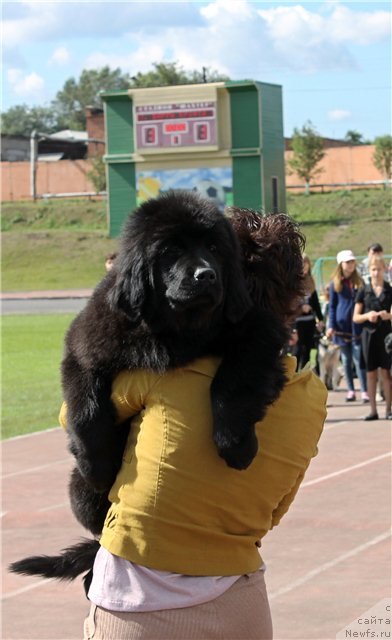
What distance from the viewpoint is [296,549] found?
7586 millimetres

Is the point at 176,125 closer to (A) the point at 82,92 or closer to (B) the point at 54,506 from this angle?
(B) the point at 54,506

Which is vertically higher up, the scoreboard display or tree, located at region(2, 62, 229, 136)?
tree, located at region(2, 62, 229, 136)

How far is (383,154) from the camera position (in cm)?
6303

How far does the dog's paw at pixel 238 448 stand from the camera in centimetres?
251

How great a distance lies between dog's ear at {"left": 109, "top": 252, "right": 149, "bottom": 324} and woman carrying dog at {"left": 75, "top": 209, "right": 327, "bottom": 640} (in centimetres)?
16

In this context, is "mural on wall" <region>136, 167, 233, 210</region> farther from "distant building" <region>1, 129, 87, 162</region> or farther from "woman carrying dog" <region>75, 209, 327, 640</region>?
"woman carrying dog" <region>75, 209, 327, 640</region>

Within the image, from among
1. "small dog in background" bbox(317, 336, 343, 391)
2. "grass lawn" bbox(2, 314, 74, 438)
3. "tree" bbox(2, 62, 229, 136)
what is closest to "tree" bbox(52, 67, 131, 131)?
"tree" bbox(2, 62, 229, 136)

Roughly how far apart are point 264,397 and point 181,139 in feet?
152

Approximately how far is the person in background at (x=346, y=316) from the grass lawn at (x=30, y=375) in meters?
3.96

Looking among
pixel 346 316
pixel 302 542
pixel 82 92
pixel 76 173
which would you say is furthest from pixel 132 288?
pixel 82 92

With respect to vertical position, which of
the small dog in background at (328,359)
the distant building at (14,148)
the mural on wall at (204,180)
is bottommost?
the small dog in background at (328,359)

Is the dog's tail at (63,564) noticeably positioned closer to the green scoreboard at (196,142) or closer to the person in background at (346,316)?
the person in background at (346,316)

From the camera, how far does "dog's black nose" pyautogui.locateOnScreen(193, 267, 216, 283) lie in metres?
2.53

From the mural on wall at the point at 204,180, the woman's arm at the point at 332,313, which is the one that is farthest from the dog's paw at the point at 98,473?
the mural on wall at the point at 204,180
